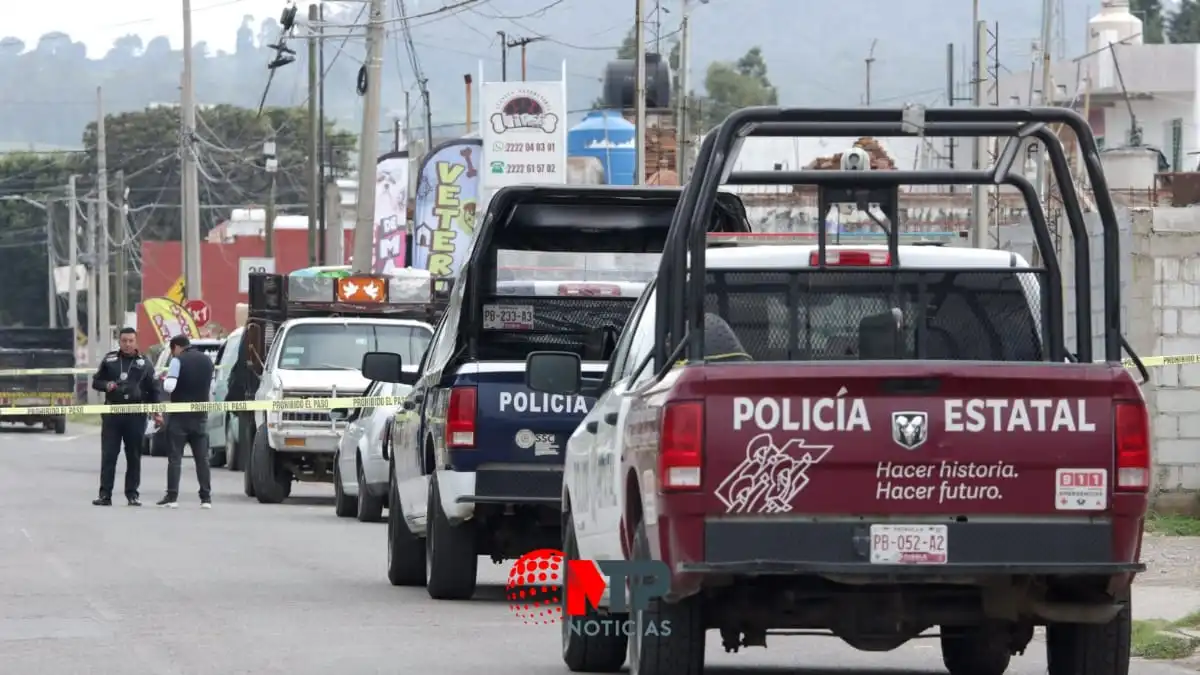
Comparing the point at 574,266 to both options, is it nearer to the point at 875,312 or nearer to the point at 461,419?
the point at 461,419

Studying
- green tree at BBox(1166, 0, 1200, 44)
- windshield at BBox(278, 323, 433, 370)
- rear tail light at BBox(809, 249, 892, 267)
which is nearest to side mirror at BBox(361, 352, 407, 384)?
rear tail light at BBox(809, 249, 892, 267)

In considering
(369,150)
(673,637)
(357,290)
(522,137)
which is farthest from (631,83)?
(673,637)

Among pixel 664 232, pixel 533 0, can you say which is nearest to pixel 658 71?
pixel 664 232

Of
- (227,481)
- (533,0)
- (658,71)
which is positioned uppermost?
(533,0)

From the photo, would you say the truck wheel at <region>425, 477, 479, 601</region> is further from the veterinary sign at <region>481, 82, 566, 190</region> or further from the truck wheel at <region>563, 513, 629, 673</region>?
the veterinary sign at <region>481, 82, 566, 190</region>

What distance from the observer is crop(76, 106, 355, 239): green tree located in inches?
4373

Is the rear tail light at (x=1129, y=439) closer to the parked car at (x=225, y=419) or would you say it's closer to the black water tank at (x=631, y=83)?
the parked car at (x=225, y=419)

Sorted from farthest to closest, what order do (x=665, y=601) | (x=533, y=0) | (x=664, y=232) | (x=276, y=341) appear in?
(x=533, y=0)
(x=276, y=341)
(x=664, y=232)
(x=665, y=601)

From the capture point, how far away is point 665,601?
8.38 m

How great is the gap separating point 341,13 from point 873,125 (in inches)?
1740

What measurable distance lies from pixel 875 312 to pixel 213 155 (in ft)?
361

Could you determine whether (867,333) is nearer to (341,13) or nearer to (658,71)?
(341,13)

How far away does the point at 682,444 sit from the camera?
26.1 feet

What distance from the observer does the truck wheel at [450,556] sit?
46.3ft
